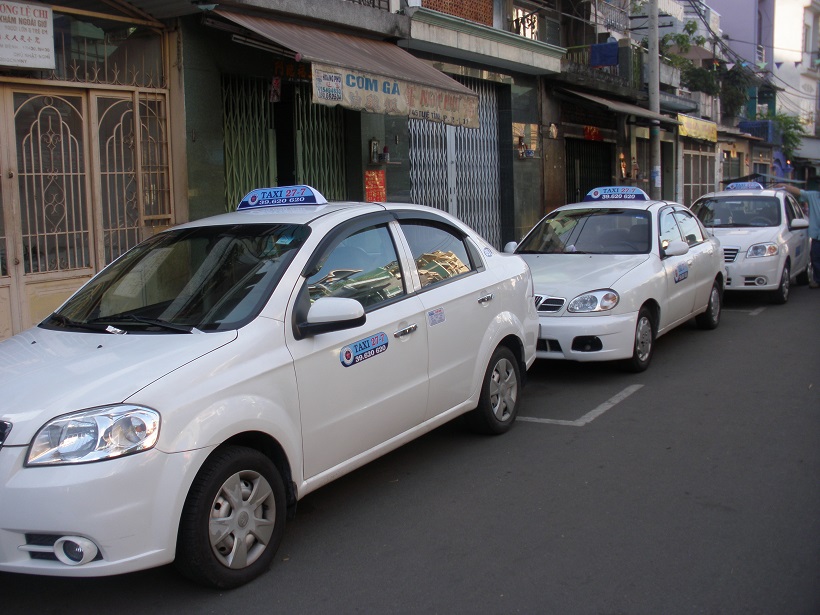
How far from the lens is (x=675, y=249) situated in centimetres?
845

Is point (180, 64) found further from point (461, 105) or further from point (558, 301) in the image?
point (558, 301)

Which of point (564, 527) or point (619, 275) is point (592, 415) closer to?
point (619, 275)

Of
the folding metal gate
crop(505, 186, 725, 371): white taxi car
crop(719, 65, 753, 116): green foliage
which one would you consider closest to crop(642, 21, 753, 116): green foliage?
crop(719, 65, 753, 116): green foliage

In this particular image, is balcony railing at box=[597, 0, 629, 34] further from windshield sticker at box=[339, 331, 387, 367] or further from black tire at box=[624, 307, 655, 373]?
windshield sticker at box=[339, 331, 387, 367]

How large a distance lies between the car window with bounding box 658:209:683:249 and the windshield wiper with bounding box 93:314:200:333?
5.86 m

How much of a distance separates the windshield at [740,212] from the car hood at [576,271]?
16.7ft

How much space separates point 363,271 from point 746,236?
895cm

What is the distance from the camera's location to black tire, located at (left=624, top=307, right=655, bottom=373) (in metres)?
7.89

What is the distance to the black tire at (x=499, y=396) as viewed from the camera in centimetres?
587

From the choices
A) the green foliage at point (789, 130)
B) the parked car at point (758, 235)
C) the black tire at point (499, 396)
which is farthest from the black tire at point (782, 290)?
the green foliage at point (789, 130)

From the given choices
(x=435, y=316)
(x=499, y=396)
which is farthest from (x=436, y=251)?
(x=499, y=396)

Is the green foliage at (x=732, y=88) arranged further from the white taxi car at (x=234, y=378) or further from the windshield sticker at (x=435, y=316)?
the windshield sticker at (x=435, y=316)

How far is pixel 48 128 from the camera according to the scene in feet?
27.2

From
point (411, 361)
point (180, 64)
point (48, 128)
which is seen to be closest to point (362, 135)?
point (180, 64)
